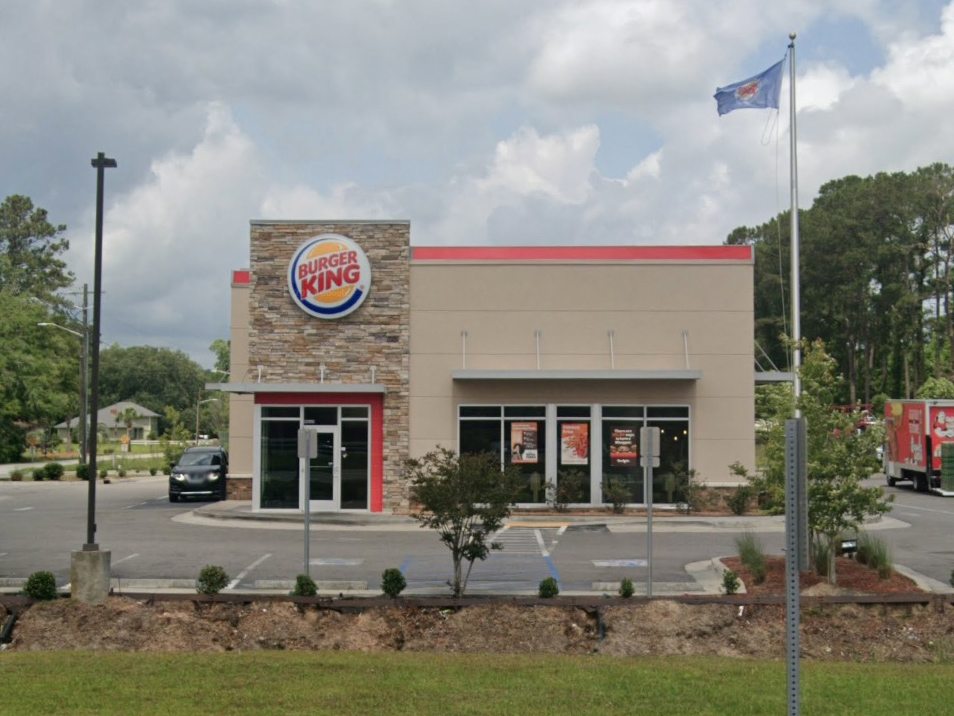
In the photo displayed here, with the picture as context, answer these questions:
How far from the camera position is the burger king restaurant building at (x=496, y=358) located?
28562mm

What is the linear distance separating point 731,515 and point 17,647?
785 inches

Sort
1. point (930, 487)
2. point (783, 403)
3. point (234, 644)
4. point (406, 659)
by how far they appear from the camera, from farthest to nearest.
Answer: point (930, 487) < point (783, 403) < point (234, 644) < point (406, 659)

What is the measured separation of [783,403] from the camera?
1614 cm

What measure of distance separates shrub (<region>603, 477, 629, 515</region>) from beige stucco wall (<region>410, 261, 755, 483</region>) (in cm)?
212

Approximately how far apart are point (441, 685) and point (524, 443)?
1938 cm

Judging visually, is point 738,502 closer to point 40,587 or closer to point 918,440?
point 918,440

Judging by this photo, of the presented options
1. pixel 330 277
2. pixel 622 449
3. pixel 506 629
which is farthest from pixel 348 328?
pixel 506 629

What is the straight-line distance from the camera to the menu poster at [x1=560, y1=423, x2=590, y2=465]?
28641mm

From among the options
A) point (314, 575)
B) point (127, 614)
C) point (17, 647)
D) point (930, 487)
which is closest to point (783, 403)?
point (314, 575)

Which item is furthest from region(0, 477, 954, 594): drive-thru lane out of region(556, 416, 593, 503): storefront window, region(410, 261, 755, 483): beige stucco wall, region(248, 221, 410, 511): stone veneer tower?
region(248, 221, 410, 511): stone veneer tower

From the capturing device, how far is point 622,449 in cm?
2866

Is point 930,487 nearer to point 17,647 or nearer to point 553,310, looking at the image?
point 553,310

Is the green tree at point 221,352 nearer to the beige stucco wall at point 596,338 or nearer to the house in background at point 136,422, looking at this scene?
the house in background at point 136,422

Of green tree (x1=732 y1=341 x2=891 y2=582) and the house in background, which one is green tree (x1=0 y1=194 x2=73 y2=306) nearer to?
the house in background
